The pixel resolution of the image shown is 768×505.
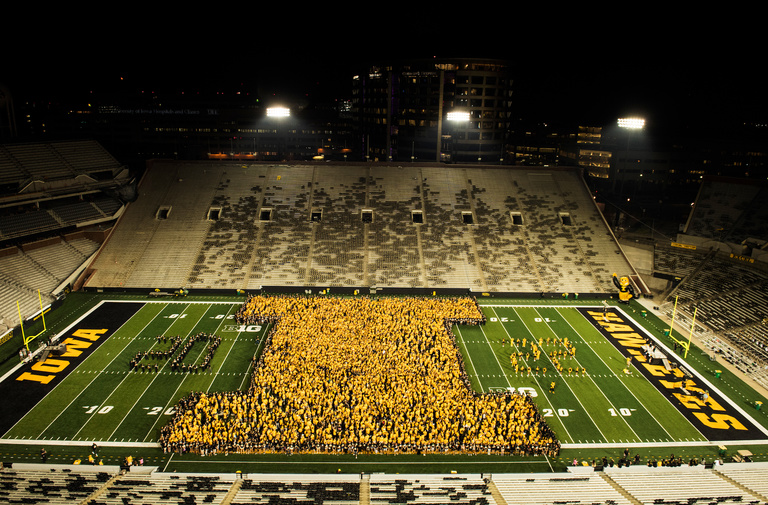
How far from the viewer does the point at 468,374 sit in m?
24.3

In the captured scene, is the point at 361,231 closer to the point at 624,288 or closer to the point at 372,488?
the point at 624,288

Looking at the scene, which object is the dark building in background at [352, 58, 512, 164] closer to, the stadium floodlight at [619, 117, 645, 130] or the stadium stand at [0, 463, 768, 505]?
the stadium floodlight at [619, 117, 645, 130]

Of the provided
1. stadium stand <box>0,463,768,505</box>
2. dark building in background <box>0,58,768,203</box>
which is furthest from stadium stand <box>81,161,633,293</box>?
stadium stand <box>0,463,768,505</box>

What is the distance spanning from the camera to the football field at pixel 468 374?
2020 centimetres

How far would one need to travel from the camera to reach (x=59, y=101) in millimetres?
76812

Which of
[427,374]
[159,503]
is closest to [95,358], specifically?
[159,503]

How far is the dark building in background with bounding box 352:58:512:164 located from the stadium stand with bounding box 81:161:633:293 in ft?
56.0

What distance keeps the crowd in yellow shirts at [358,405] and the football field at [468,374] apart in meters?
1.55

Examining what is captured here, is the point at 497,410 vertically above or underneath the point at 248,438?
above

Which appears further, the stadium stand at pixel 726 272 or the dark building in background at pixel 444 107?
the dark building in background at pixel 444 107

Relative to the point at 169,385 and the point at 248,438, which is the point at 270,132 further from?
the point at 248,438

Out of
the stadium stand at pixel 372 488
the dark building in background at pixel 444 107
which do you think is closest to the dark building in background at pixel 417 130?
the dark building in background at pixel 444 107

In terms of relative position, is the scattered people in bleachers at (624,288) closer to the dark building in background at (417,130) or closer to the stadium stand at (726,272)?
the stadium stand at (726,272)

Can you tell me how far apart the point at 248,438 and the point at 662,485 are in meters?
14.3
